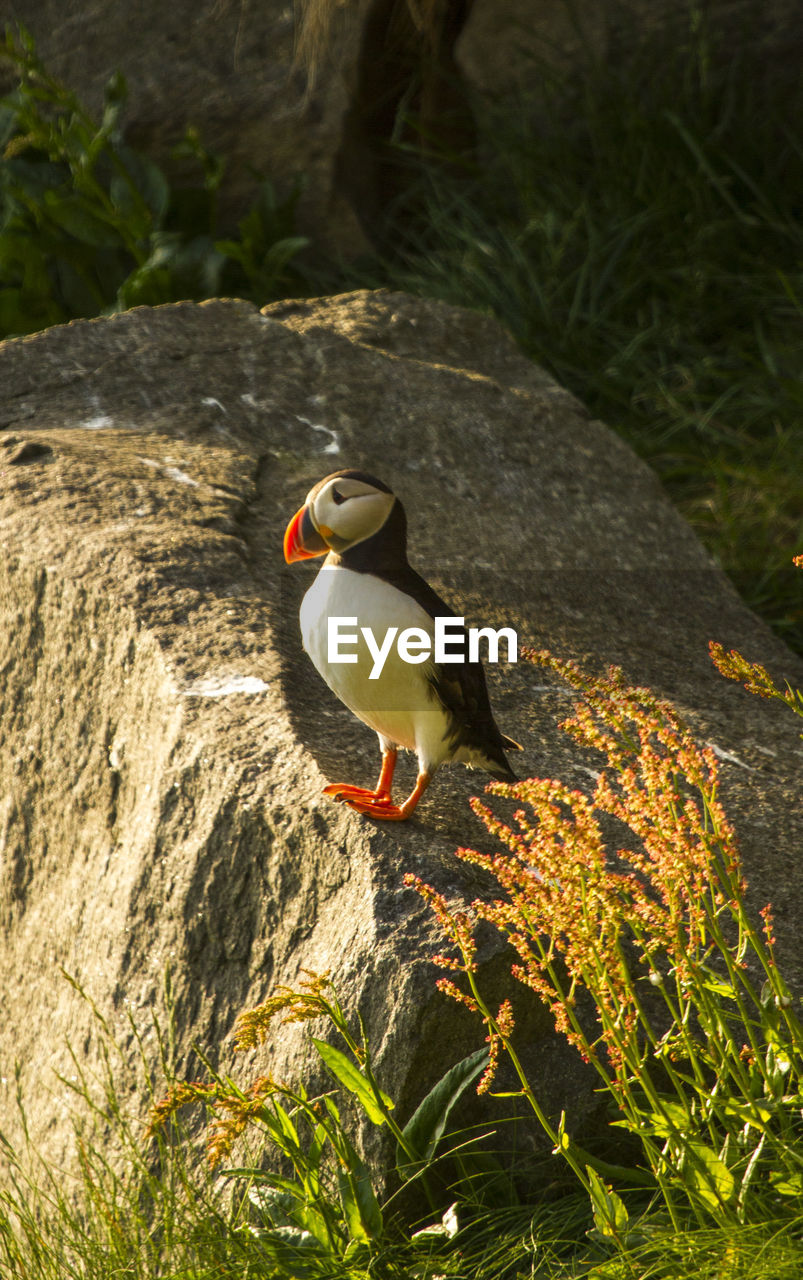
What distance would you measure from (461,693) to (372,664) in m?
0.17

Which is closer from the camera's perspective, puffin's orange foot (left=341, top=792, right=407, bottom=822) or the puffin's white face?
the puffin's white face

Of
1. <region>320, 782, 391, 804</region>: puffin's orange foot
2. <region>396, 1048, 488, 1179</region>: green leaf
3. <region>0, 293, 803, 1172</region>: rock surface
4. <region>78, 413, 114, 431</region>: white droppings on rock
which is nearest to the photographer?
<region>396, 1048, 488, 1179</region>: green leaf

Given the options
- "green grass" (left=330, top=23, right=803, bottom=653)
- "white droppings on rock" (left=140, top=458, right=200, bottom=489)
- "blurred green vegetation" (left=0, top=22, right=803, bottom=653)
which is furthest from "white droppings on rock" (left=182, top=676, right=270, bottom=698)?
"green grass" (left=330, top=23, right=803, bottom=653)

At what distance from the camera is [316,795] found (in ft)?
6.46

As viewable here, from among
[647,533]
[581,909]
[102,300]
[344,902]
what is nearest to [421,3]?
[102,300]

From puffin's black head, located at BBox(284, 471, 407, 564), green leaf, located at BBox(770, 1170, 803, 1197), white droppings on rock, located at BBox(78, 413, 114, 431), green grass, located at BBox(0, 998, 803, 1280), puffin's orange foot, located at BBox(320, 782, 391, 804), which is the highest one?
puffin's black head, located at BBox(284, 471, 407, 564)

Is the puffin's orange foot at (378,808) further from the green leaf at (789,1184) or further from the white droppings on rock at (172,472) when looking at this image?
the white droppings on rock at (172,472)

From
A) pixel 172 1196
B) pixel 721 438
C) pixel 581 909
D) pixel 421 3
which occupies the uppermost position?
pixel 421 3

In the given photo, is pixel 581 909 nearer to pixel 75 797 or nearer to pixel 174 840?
pixel 174 840

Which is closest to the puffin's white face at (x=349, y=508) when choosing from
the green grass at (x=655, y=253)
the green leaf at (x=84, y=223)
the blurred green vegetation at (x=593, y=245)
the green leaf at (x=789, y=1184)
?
the green leaf at (x=789, y=1184)

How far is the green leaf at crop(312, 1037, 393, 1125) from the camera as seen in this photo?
1.66 m

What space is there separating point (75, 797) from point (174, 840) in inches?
14.9

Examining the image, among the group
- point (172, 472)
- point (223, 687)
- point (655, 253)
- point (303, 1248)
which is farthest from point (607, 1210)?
point (655, 253)

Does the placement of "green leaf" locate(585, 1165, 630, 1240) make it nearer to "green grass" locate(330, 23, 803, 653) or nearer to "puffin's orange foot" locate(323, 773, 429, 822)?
"puffin's orange foot" locate(323, 773, 429, 822)
